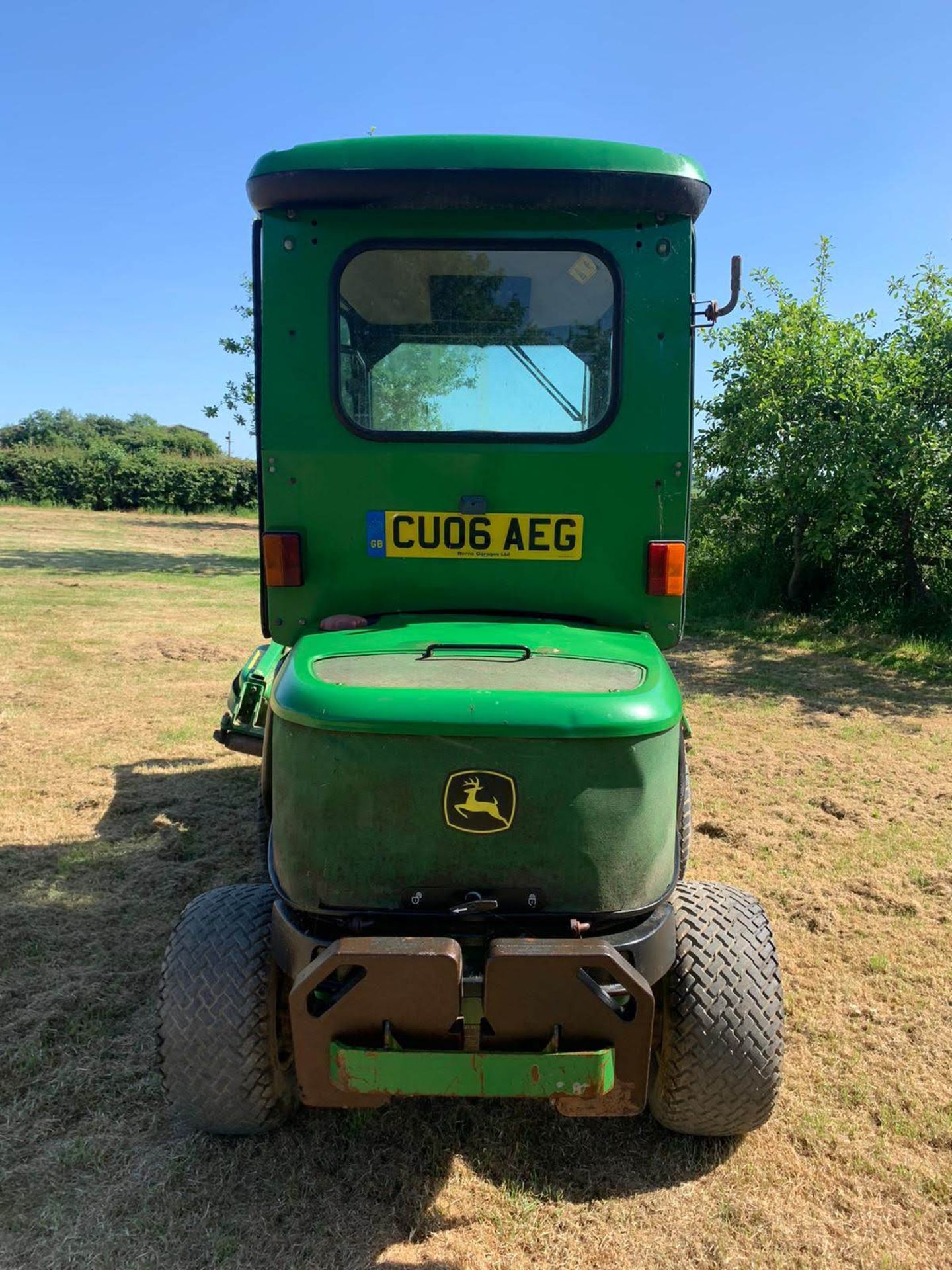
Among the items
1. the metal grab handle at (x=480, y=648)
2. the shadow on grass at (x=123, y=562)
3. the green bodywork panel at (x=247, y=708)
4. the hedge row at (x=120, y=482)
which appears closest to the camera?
the metal grab handle at (x=480, y=648)

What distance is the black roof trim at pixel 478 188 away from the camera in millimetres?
2461

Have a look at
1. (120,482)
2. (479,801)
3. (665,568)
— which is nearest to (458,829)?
(479,801)

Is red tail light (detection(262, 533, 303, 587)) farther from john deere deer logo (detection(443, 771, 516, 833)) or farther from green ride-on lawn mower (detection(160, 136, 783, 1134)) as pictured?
john deere deer logo (detection(443, 771, 516, 833))

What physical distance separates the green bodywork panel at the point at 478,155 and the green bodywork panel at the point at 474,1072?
2.25 meters

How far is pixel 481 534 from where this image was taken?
8.71ft

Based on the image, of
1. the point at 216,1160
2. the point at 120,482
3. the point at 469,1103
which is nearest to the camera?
the point at 216,1160

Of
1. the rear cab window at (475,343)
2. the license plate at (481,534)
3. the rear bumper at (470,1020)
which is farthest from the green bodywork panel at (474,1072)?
the rear cab window at (475,343)

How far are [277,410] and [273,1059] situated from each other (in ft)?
5.81

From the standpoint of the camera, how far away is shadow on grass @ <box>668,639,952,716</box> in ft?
23.8

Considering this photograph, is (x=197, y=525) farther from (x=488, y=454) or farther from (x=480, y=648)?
(x=480, y=648)

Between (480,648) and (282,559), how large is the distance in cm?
74

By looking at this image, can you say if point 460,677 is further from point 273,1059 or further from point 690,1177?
point 690,1177

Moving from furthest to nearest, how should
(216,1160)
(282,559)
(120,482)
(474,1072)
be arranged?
1. (120,482)
2. (282,559)
3. (216,1160)
4. (474,1072)

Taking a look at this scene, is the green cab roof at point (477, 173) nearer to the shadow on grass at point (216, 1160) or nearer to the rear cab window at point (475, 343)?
the rear cab window at point (475, 343)
